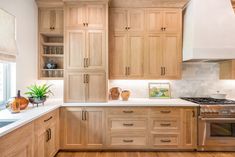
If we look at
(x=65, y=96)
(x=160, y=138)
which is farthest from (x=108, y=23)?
(x=160, y=138)

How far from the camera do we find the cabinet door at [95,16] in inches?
143

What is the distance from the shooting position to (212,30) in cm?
354

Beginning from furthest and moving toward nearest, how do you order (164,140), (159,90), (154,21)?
(159,90)
(154,21)
(164,140)

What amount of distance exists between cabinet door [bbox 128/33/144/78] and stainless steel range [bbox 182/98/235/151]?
4.18 ft

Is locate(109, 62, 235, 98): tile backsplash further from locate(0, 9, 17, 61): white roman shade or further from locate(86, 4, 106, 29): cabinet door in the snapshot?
locate(0, 9, 17, 61): white roman shade

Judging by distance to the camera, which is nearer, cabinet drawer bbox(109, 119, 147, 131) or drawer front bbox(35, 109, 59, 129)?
drawer front bbox(35, 109, 59, 129)

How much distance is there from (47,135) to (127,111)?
136cm

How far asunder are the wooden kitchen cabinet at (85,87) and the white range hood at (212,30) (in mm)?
1679

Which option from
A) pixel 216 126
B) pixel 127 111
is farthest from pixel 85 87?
pixel 216 126

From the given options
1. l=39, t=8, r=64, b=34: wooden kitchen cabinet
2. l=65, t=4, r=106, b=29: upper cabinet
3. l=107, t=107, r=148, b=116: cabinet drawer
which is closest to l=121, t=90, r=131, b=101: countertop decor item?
l=107, t=107, r=148, b=116: cabinet drawer

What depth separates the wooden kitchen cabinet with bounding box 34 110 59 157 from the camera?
2587 millimetres

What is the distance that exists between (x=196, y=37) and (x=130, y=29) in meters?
1.20

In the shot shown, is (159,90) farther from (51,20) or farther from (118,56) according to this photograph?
(51,20)

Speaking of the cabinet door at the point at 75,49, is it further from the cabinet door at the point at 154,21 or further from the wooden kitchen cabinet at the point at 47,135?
the cabinet door at the point at 154,21
